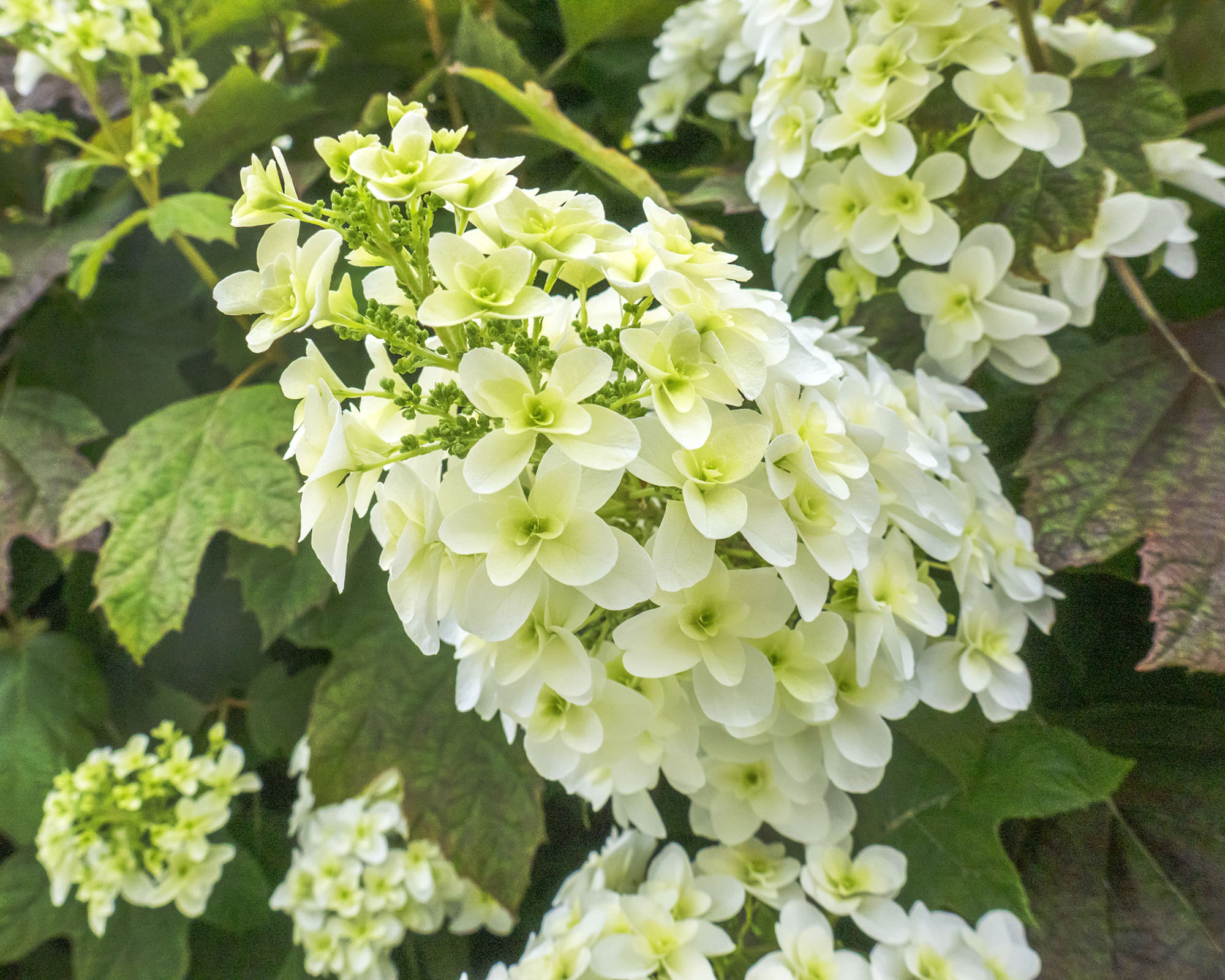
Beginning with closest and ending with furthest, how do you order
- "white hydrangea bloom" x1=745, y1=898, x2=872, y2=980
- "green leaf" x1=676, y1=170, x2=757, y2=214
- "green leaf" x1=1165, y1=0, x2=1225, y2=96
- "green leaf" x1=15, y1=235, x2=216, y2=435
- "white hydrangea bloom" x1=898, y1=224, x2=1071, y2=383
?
1. "white hydrangea bloom" x1=745, y1=898, x2=872, y2=980
2. "white hydrangea bloom" x1=898, y1=224, x2=1071, y2=383
3. "green leaf" x1=676, y1=170, x2=757, y2=214
4. "green leaf" x1=1165, y1=0, x2=1225, y2=96
5. "green leaf" x1=15, y1=235, x2=216, y2=435

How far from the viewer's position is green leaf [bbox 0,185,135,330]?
0.89 m

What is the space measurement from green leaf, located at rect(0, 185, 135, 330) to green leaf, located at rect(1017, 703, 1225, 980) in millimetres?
1096

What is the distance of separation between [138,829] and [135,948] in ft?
0.42

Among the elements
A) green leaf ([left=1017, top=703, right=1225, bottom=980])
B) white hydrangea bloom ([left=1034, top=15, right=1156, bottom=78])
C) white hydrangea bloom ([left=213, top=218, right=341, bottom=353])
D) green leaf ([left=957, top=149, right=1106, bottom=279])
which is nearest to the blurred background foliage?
green leaf ([left=1017, top=703, right=1225, bottom=980])

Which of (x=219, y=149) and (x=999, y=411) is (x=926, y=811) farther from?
(x=219, y=149)

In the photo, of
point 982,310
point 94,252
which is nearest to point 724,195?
point 982,310

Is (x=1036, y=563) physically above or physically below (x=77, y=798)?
above

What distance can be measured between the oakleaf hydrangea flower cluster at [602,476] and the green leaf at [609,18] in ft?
1.96

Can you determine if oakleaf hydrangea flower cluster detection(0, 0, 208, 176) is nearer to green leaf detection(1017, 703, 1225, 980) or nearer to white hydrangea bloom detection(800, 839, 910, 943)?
white hydrangea bloom detection(800, 839, 910, 943)

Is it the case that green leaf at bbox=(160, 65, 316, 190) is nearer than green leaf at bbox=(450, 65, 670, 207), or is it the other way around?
green leaf at bbox=(450, 65, 670, 207)

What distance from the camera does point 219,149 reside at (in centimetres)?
93

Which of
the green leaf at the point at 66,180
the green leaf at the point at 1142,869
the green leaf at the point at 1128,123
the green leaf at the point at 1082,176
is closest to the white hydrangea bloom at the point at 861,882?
the green leaf at the point at 1142,869

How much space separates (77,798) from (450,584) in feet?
2.18

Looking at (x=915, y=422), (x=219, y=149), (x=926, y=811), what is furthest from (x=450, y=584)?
(x=219, y=149)
